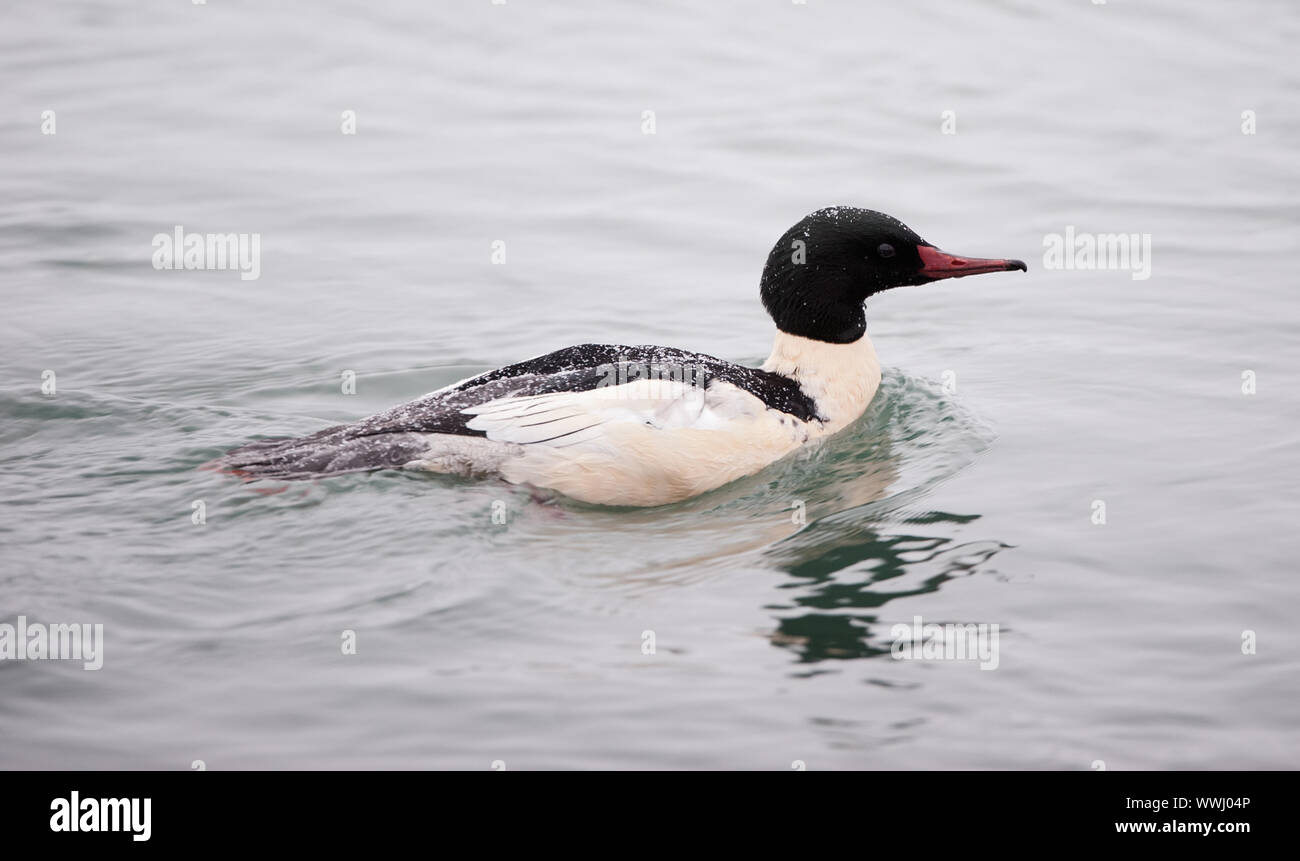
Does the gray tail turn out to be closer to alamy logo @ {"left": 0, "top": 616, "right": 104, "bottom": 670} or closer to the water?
the water

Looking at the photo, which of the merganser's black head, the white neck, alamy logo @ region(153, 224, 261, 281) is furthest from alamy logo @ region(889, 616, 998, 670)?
alamy logo @ region(153, 224, 261, 281)

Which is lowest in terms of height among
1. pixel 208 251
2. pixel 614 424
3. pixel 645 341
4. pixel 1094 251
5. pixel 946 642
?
pixel 946 642

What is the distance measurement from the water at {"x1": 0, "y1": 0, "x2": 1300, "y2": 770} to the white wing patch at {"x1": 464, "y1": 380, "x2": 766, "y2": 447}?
1.33 feet

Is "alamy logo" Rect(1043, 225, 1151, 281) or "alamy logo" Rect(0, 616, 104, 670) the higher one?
"alamy logo" Rect(1043, 225, 1151, 281)

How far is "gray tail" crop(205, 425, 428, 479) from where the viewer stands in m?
8.11

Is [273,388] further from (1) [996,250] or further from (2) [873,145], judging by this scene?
(2) [873,145]

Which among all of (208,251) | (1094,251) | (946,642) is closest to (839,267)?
(946,642)

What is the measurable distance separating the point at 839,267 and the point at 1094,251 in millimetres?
4811

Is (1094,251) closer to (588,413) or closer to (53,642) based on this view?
(588,413)

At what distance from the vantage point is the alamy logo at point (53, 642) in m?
6.32

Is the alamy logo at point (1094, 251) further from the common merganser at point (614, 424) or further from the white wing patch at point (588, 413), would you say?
the white wing patch at point (588, 413)

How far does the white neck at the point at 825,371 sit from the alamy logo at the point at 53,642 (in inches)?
175

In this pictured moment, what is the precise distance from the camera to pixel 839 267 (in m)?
8.99
